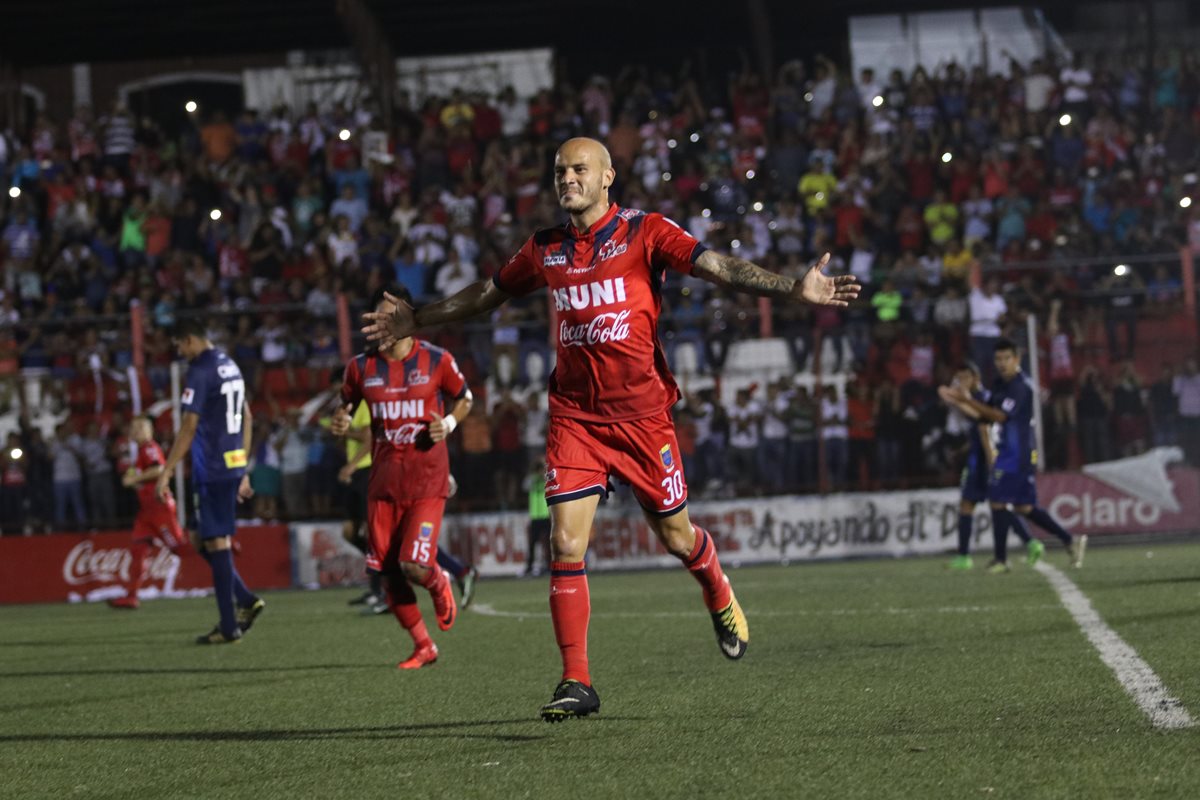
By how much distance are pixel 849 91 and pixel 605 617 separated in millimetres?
16490

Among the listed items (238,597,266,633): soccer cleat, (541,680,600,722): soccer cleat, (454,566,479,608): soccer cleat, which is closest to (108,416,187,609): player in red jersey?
(454,566,479,608): soccer cleat

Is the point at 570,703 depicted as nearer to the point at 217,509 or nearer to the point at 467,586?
the point at 217,509

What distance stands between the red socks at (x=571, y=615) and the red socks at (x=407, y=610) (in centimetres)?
286

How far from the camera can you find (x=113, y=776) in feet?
18.8

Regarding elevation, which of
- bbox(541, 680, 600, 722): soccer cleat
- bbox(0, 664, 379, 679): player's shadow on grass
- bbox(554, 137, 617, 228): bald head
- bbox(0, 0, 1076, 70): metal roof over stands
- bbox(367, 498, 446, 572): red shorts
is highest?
bbox(0, 0, 1076, 70): metal roof over stands

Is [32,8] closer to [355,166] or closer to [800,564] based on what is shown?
[355,166]

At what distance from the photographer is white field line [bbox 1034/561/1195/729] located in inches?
226

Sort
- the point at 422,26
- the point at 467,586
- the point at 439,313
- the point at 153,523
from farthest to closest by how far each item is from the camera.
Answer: the point at 422,26 → the point at 153,523 → the point at 467,586 → the point at 439,313

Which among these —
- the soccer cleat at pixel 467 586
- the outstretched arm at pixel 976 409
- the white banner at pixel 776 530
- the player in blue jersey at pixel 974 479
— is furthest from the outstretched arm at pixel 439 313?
the white banner at pixel 776 530

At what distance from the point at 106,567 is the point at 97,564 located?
0.40 ft

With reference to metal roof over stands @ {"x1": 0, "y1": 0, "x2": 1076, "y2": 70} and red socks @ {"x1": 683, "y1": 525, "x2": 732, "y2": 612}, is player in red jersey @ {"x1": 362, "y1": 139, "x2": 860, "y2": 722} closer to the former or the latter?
red socks @ {"x1": 683, "y1": 525, "x2": 732, "y2": 612}

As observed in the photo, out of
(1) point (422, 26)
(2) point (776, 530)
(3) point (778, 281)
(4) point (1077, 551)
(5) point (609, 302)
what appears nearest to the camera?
(3) point (778, 281)

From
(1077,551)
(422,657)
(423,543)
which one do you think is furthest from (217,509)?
(1077,551)

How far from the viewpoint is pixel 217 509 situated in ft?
38.0
